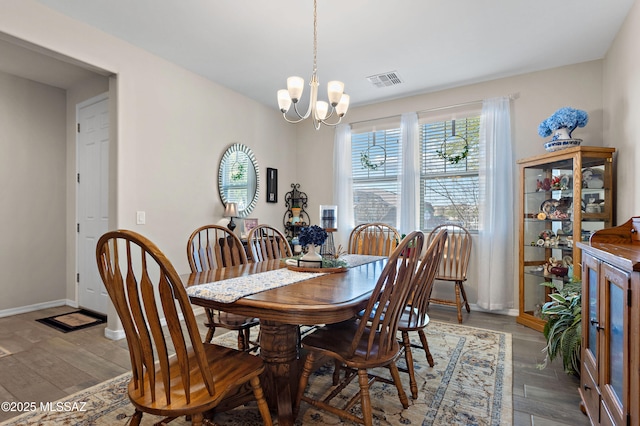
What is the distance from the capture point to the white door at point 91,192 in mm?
3678

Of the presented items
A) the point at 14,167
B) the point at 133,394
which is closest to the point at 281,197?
the point at 14,167

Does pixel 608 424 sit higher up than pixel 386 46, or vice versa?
pixel 386 46

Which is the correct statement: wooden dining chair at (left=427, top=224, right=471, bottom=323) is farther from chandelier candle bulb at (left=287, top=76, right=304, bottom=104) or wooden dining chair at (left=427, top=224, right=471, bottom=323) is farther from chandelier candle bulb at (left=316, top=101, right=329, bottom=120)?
chandelier candle bulb at (left=287, top=76, right=304, bottom=104)

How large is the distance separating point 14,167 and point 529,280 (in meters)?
5.57

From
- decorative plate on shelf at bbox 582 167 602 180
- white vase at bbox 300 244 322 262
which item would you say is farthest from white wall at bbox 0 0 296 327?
decorative plate on shelf at bbox 582 167 602 180

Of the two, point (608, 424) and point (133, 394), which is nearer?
point (133, 394)

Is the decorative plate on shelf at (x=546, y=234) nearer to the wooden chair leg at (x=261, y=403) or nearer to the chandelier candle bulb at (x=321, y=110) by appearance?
the chandelier candle bulb at (x=321, y=110)

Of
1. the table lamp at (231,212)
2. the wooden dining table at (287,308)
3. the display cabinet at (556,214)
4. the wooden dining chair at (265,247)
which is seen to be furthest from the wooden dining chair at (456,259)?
the table lamp at (231,212)

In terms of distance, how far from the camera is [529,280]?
341 cm

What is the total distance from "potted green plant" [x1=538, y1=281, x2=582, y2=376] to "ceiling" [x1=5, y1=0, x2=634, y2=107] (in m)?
2.07

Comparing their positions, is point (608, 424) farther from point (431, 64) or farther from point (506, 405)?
point (431, 64)

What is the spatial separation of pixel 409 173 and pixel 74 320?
13.2ft

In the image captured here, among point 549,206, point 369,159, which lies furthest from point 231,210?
point 549,206

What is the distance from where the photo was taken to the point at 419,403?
1932 millimetres
